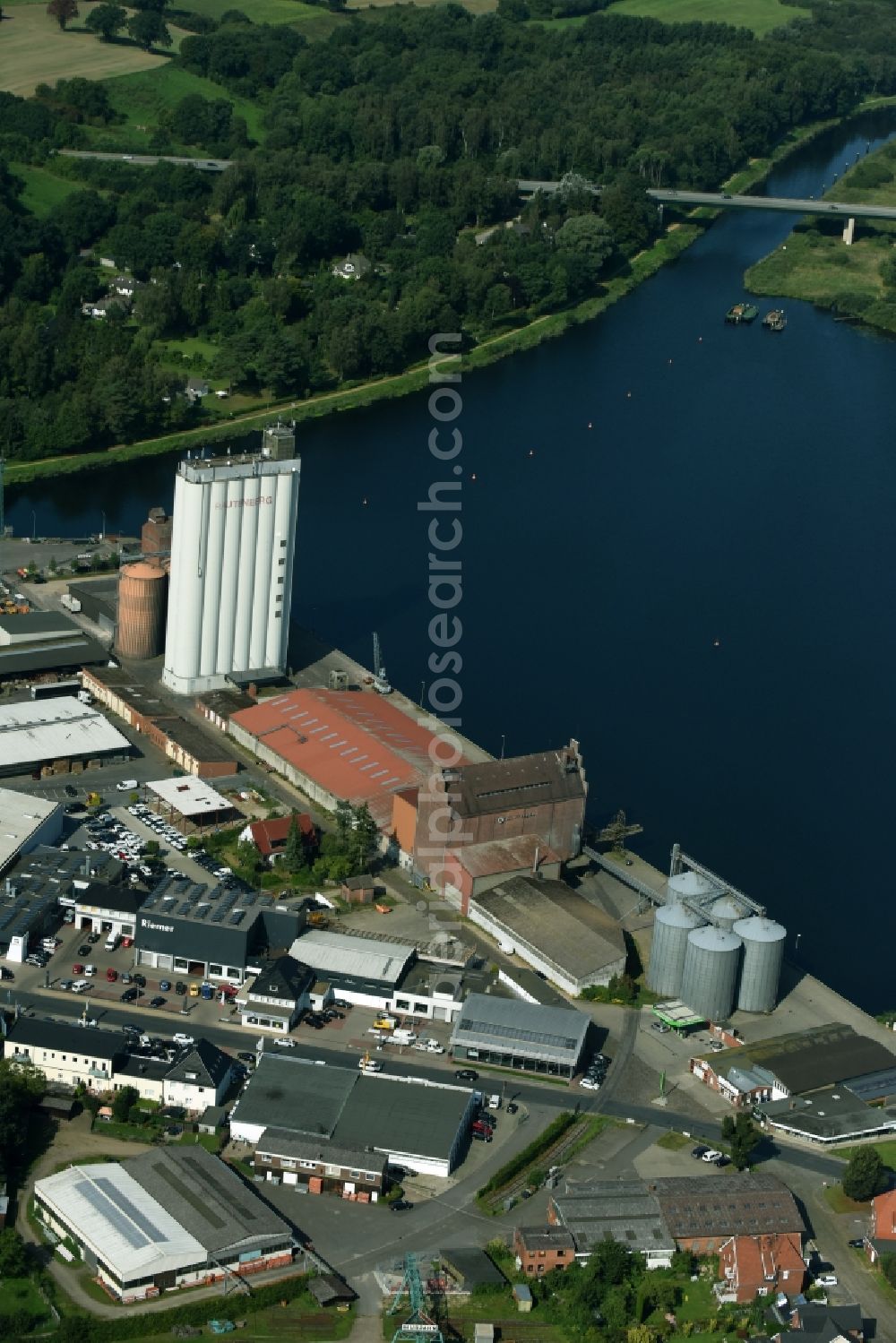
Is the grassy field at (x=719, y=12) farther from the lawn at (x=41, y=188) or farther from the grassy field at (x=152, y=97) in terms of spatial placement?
the lawn at (x=41, y=188)

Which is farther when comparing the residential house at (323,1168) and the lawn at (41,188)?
the lawn at (41,188)

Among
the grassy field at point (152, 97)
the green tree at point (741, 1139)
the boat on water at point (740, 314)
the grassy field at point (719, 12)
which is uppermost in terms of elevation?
the grassy field at point (719, 12)

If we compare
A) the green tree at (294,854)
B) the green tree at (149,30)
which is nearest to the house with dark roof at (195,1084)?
the green tree at (294,854)

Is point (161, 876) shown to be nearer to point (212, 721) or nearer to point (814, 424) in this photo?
point (212, 721)

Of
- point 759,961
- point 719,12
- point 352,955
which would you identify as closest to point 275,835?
point 352,955

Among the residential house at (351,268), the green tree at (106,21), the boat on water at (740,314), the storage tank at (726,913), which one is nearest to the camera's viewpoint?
the storage tank at (726,913)

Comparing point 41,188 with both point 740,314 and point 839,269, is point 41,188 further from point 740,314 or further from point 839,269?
point 839,269

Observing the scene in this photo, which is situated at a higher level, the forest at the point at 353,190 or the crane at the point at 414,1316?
the forest at the point at 353,190
